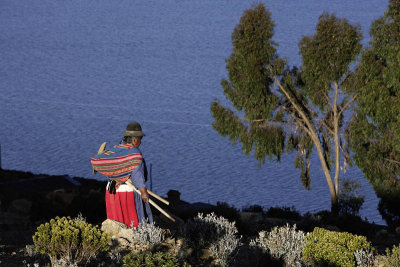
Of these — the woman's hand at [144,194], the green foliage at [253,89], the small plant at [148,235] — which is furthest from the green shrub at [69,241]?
the green foliage at [253,89]

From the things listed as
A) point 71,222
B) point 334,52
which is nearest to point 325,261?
point 71,222

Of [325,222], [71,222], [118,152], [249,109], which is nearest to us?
[71,222]

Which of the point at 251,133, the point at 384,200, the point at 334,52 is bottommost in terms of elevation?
the point at 384,200

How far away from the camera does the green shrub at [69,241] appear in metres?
8.24

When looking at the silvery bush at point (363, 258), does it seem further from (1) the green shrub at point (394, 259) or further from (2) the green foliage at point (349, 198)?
(2) the green foliage at point (349, 198)

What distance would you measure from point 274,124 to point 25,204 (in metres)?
14.7

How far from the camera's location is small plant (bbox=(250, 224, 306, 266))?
9367 millimetres

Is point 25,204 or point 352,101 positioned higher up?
point 352,101

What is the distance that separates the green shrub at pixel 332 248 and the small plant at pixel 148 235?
2.04 meters

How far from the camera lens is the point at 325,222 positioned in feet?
55.7

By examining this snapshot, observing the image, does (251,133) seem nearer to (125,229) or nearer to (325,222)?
(325,222)

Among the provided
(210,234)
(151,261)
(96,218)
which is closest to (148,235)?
(210,234)

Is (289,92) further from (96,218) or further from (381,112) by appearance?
(96,218)

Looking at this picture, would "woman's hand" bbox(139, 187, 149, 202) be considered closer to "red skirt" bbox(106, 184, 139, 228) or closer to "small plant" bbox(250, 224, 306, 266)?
"red skirt" bbox(106, 184, 139, 228)
